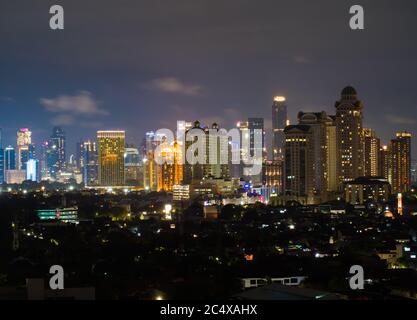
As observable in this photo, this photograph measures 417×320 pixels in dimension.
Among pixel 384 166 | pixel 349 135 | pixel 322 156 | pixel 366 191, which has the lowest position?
pixel 366 191

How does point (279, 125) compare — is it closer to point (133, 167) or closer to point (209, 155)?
point (209, 155)

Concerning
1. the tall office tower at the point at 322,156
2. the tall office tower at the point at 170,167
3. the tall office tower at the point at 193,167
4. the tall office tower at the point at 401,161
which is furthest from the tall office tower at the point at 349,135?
the tall office tower at the point at 170,167

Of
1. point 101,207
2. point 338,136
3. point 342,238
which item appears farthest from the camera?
point 338,136

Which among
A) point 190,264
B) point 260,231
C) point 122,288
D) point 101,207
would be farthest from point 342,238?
point 101,207

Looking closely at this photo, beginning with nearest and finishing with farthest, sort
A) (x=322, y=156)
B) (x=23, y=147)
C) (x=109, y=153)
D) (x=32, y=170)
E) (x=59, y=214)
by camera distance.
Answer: (x=59, y=214)
(x=23, y=147)
(x=322, y=156)
(x=109, y=153)
(x=32, y=170)

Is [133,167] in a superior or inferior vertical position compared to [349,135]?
inferior

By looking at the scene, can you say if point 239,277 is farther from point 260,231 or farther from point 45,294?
point 260,231

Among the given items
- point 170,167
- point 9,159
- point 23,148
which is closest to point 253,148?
point 170,167

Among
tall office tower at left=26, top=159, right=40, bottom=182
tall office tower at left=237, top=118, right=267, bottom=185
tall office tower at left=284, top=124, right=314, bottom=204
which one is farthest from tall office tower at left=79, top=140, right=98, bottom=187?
tall office tower at left=284, top=124, right=314, bottom=204
